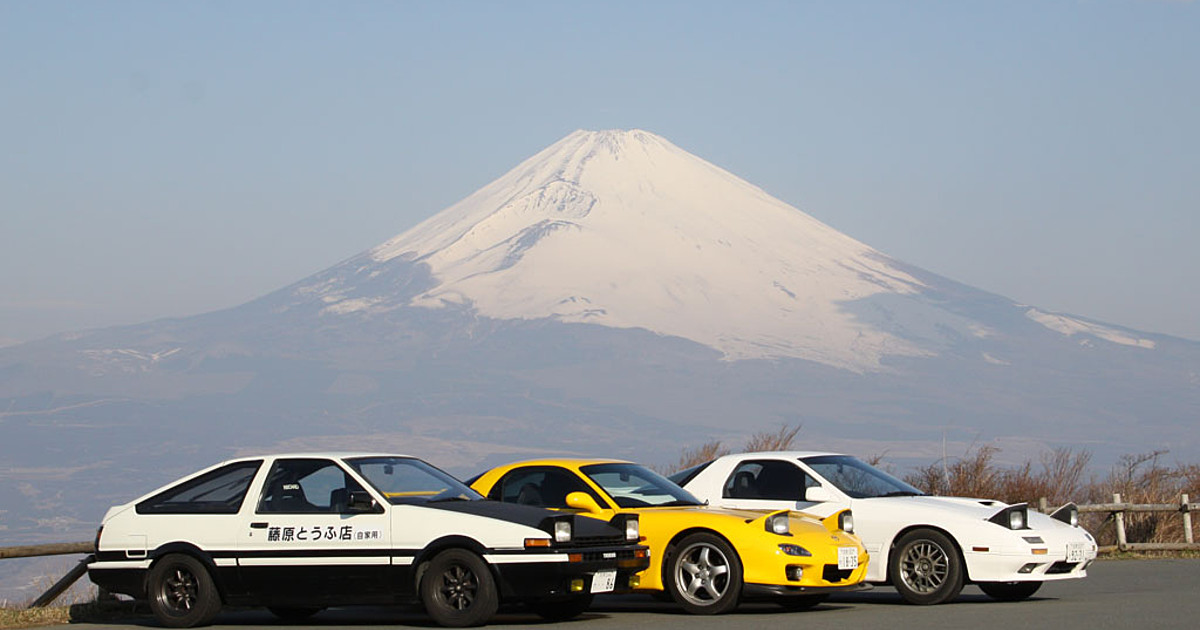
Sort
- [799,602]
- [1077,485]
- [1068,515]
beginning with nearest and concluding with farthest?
[799,602] < [1068,515] < [1077,485]

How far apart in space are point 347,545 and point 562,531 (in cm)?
168

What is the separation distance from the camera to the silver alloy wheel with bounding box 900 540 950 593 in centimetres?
1549

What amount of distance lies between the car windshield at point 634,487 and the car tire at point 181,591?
341cm

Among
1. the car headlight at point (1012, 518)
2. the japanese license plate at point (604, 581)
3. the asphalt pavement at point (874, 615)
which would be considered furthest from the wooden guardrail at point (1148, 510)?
the japanese license plate at point (604, 581)

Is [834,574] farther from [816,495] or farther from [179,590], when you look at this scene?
[179,590]

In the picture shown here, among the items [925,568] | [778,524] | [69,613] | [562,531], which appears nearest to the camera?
[562,531]

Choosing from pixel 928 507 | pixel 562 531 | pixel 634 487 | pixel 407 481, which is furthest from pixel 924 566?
pixel 407 481

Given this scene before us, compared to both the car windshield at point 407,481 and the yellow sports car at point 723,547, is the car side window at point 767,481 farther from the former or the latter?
the car windshield at point 407,481

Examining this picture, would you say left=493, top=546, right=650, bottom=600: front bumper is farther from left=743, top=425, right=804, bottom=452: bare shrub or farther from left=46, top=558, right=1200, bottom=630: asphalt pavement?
left=743, top=425, right=804, bottom=452: bare shrub

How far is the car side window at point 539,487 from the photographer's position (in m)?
15.3

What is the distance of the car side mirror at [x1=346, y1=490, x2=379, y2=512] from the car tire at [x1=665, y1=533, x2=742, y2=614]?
8.48ft

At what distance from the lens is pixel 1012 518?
15609 mm

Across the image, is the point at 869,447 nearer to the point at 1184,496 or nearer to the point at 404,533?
the point at 1184,496

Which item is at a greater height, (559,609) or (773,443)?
(773,443)
